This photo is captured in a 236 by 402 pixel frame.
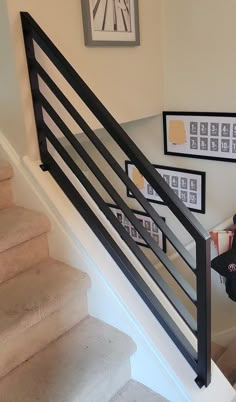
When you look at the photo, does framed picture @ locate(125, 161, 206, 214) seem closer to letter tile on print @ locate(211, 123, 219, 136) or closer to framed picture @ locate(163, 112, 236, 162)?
framed picture @ locate(163, 112, 236, 162)

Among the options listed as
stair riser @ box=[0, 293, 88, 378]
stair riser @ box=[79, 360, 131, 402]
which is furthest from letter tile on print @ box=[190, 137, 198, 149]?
stair riser @ box=[79, 360, 131, 402]

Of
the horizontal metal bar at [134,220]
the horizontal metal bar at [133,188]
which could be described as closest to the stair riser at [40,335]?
the horizontal metal bar at [134,220]

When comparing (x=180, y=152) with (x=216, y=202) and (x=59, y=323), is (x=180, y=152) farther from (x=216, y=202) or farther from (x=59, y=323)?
(x=59, y=323)

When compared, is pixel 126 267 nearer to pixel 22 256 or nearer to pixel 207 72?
pixel 22 256

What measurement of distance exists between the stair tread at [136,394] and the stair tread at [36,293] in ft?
1.32

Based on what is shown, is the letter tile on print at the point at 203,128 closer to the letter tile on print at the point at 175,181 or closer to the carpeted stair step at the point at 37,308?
the letter tile on print at the point at 175,181

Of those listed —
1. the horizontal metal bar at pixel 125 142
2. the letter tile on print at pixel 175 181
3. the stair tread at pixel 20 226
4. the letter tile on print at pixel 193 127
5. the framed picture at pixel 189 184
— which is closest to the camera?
the horizontal metal bar at pixel 125 142

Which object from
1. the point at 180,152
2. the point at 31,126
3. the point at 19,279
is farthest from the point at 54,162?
the point at 180,152

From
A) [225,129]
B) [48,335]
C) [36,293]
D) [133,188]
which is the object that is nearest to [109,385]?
[48,335]

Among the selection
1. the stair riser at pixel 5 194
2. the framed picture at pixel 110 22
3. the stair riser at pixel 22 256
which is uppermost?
the framed picture at pixel 110 22

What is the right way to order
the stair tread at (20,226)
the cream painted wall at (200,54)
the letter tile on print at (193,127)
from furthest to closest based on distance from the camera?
the letter tile on print at (193,127), the cream painted wall at (200,54), the stair tread at (20,226)

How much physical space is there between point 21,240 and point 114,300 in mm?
446

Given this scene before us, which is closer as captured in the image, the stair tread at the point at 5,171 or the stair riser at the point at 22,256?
the stair riser at the point at 22,256

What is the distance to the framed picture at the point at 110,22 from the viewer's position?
1.77m
